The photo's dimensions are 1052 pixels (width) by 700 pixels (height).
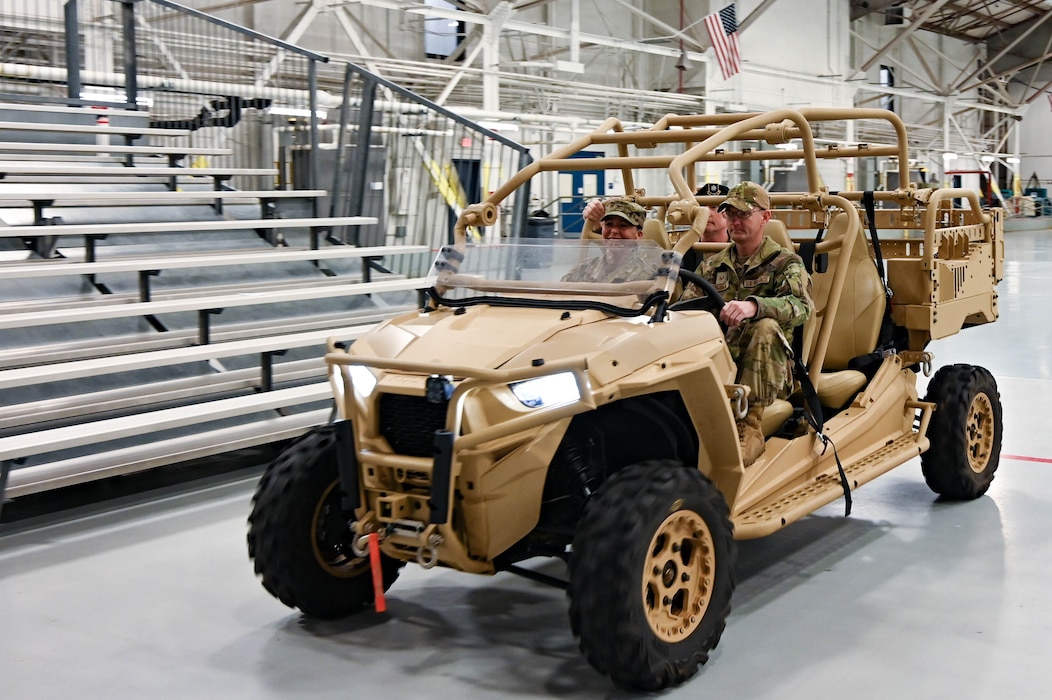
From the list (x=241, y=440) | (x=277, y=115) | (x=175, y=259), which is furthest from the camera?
(x=277, y=115)

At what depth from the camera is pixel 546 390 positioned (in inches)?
126

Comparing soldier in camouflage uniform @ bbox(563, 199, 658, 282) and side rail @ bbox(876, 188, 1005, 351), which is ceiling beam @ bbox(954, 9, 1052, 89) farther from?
soldier in camouflage uniform @ bbox(563, 199, 658, 282)

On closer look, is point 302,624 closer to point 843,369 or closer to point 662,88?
point 843,369

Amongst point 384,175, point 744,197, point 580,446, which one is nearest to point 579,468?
point 580,446

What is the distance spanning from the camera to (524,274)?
3.88 meters

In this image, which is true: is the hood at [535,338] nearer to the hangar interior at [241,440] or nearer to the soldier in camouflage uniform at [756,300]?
the soldier in camouflage uniform at [756,300]

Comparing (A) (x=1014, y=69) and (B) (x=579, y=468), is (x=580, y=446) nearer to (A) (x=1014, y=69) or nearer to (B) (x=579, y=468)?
(B) (x=579, y=468)

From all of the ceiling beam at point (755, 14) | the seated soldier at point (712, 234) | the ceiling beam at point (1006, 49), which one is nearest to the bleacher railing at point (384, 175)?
the seated soldier at point (712, 234)

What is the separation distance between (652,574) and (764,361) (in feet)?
3.61

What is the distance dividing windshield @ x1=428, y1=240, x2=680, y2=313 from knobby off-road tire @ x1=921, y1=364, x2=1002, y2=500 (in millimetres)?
2054

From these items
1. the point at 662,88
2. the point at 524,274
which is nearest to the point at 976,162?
the point at 662,88

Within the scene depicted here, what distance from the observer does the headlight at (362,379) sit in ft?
11.1

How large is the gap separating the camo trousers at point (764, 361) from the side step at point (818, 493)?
381 mm

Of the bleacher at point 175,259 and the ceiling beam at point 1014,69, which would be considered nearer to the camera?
the bleacher at point 175,259
